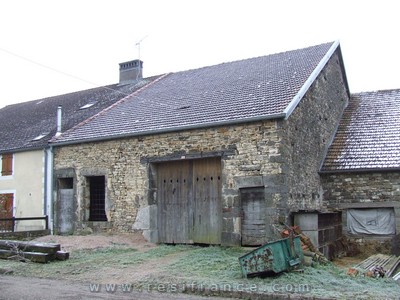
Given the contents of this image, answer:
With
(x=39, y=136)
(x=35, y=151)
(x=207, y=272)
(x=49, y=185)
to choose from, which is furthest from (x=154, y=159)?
(x=39, y=136)

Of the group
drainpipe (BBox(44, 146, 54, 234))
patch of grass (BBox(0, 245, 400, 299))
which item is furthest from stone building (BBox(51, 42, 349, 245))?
patch of grass (BBox(0, 245, 400, 299))

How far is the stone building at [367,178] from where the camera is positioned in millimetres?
13078

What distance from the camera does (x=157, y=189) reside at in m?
13.8

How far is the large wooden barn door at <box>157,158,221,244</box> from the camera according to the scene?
12695mm

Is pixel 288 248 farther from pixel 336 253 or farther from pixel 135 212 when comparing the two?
pixel 135 212

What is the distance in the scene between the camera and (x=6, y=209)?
57.7 feet

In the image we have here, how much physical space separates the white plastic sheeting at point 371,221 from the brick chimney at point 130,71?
13.1 m

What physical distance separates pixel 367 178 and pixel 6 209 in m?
13.5

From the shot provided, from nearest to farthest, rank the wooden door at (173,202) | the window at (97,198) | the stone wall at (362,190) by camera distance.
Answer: the stone wall at (362,190)
the wooden door at (173,202)
the window at (97,198)

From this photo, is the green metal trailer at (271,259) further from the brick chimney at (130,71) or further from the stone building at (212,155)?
the brick chimney at (130,71)

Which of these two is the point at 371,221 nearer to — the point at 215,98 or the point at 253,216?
the point at 253,216

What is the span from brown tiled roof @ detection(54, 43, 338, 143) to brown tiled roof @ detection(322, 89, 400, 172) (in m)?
A: 2.73

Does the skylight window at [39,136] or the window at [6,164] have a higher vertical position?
the skylight window at [39,136]

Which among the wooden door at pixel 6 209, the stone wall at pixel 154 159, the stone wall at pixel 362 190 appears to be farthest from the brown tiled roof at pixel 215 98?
the wooden door at pixel 6 209
